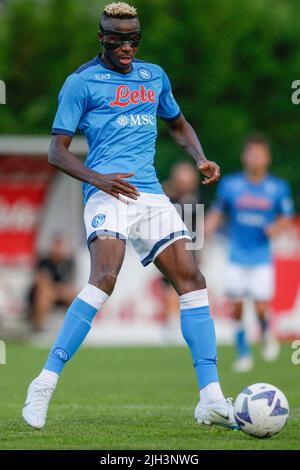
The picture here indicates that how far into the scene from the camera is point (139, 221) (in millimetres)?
7668

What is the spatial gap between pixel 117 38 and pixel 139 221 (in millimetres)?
1181

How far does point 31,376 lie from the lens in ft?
39.5

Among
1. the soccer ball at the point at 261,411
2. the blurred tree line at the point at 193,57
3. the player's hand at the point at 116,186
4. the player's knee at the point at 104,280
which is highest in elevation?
the blurred tree line at the point at 193,57

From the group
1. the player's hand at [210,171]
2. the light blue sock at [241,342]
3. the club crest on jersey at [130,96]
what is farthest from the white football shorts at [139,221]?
the light blue sock at [241,342]

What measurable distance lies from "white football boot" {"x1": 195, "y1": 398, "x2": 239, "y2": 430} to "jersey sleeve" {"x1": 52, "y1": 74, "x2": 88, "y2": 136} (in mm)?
1909

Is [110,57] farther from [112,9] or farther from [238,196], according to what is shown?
[238,196]

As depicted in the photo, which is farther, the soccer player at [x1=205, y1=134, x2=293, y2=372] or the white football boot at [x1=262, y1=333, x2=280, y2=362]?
the white football boot at [x1=262, y1=333, x2=280, y2=362]

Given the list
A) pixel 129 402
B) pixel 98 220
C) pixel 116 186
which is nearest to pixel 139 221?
pixel 98 220

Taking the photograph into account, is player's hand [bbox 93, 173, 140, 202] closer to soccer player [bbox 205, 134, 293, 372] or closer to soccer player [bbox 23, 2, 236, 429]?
soccer player [bbox 23, 2, 236, 429]

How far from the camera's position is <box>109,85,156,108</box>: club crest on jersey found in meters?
7.71

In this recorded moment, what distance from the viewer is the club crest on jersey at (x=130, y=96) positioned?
7711 mm

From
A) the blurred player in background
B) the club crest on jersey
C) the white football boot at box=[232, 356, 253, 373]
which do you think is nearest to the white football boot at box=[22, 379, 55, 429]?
the club crest on jersey

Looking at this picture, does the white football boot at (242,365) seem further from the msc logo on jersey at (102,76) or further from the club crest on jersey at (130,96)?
the msc logo on jersey at (102,76)
